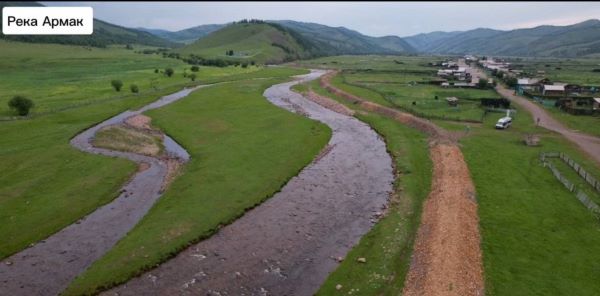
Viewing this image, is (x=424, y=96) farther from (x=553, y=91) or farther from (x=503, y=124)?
(x=503, y=124)

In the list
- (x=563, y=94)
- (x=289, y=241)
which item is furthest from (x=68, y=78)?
(x=563, y=94)

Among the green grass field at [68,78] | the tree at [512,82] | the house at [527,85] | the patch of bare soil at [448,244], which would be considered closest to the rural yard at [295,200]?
the patch of bare soil at [448,244]

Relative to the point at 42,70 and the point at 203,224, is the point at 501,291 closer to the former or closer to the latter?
the point at 203,224

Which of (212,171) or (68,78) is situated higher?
(68,78)

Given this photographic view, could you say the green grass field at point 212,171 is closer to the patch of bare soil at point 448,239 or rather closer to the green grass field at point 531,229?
the patch of bare soil at point 448,239

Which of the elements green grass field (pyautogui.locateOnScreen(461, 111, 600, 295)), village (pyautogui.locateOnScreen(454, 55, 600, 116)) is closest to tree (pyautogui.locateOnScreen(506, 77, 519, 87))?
village (pyautogui.locateOnScreen(454, 55, 600, 116))
